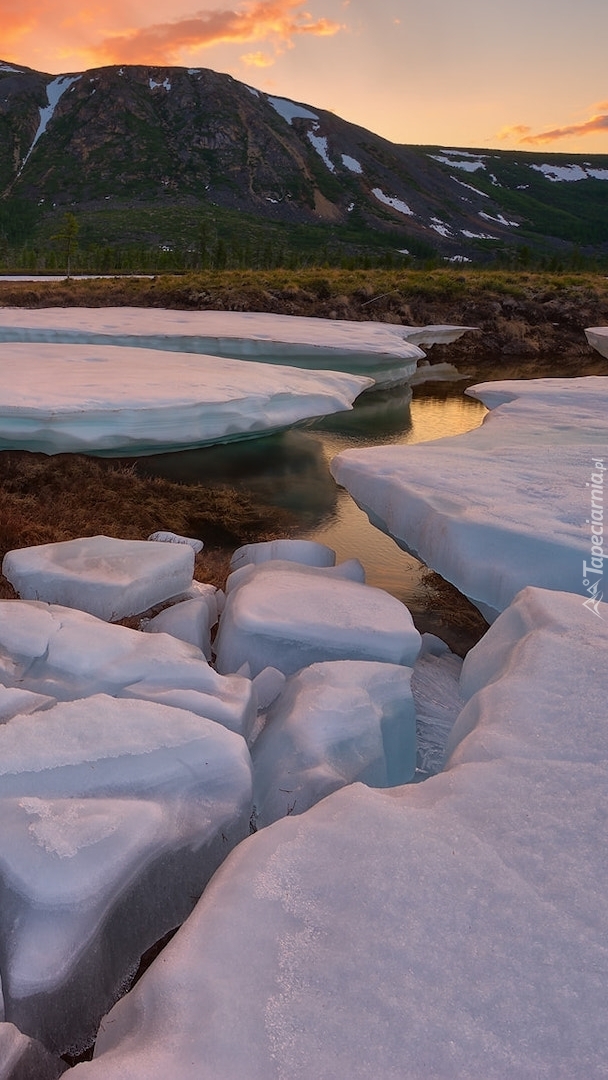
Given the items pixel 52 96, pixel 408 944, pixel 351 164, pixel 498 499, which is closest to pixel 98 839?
pixel 408 944

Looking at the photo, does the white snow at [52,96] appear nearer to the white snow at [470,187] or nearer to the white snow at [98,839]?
the white snow at [470,187]

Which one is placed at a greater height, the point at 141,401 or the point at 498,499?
the point at 141,401

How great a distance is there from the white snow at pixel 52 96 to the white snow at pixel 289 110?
40.7 meters

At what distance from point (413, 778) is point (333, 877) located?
6.43ft

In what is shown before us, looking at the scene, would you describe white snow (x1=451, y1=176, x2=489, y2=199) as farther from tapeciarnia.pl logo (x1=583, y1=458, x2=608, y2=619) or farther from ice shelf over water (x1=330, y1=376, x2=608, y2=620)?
tapeciarnia.pl logo (x1=583, y1=458, x2=608, y2=619)

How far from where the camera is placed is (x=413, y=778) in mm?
4250

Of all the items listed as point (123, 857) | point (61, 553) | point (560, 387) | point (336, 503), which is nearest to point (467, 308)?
point (560, 387)

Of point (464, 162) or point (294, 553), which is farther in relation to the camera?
point (464, 162)

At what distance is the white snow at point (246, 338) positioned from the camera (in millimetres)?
14896

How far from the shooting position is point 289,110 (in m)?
155

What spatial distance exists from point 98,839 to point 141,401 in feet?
20.6

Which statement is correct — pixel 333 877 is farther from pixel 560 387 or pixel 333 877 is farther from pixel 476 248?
pixel 476 248

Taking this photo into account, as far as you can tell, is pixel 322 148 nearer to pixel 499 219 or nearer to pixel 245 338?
pixel 499 219

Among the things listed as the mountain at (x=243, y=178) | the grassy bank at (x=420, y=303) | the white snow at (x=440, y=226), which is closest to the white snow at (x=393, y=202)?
the mountain at (x=243, y=178)
